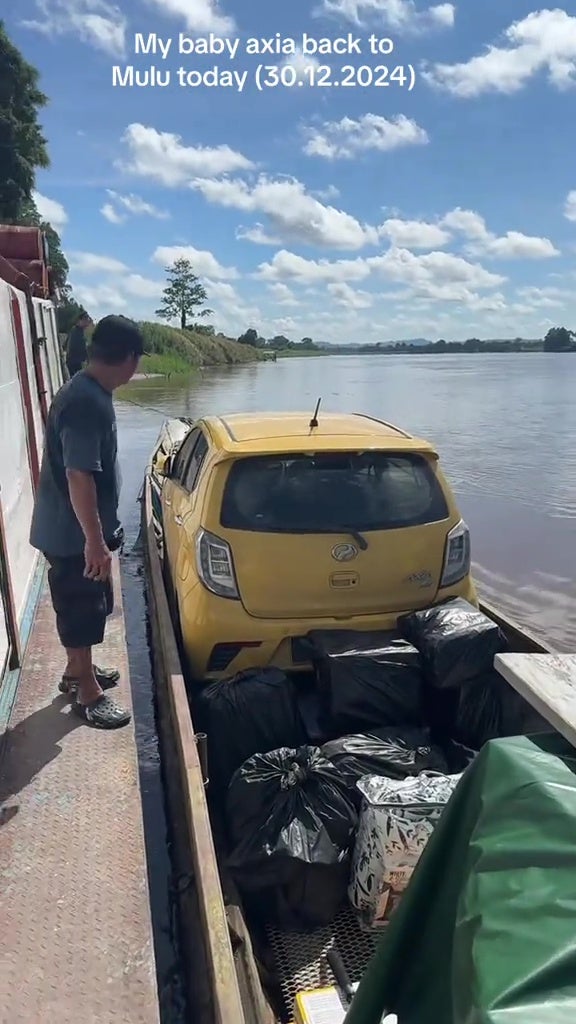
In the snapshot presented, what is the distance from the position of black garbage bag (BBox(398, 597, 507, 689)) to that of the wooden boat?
181 millimetres

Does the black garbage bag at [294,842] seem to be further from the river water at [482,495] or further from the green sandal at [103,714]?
the green sandal at [103,714]

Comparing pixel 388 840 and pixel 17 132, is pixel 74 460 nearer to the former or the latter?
pixel 388 840

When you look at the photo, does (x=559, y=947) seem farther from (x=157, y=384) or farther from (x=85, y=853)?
(x=157, y=384)

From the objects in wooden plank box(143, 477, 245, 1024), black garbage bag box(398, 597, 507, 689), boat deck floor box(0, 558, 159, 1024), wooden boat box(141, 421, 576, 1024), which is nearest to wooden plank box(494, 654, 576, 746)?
wooden boat box(141, 421, 576, 1024)

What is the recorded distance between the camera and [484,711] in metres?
3.67

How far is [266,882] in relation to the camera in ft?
9.16

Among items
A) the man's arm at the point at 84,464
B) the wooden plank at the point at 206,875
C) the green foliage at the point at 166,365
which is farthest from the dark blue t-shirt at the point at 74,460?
the green foliage at the point at 166,365

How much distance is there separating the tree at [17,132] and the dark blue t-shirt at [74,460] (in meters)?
33.8

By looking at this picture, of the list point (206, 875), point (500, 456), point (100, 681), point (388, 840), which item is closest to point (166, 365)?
point (500, 456)

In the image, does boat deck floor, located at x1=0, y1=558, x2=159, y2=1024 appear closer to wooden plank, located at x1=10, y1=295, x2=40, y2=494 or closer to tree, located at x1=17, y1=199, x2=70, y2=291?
wooden plank, located at x1=10, y1=295, x2=40, y2=494

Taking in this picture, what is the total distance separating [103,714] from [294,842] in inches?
59.0

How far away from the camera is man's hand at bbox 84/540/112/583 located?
3.60 meters

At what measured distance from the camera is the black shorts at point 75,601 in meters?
3.83

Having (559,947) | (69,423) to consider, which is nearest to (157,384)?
(69,423)
